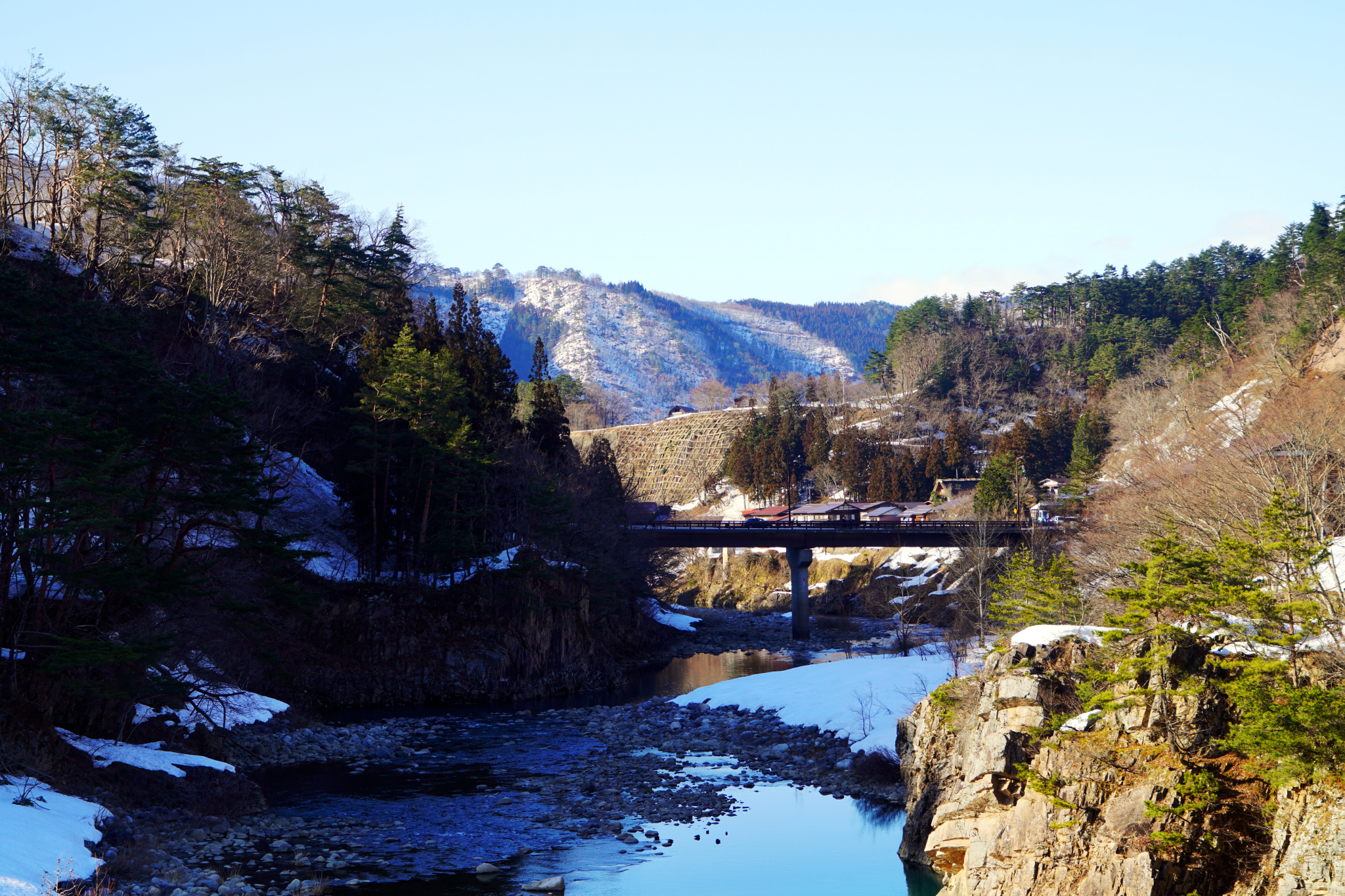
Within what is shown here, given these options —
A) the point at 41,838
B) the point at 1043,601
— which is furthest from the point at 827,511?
the point at 41,838

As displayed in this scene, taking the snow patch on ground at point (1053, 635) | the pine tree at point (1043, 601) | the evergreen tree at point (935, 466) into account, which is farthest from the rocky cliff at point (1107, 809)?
the evergreen tree at point (935, 466)

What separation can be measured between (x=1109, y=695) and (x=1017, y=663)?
7.86 feet

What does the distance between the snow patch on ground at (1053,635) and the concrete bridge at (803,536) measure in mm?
45688

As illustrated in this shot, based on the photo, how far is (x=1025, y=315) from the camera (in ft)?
469

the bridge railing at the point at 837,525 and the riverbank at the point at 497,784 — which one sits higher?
the bridge railing at the point at 837,525

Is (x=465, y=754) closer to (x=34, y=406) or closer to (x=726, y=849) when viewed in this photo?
(x=726, y=849)

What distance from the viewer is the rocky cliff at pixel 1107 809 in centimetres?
1429

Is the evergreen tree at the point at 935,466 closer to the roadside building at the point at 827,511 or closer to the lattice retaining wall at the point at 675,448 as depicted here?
the roadside building at the point at 827,511

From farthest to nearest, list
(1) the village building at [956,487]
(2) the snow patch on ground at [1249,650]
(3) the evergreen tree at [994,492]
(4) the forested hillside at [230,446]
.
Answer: (1) the village building at [956,487] < (3) the evergreen tree at [994,492] < (4) the forested hillside at [230,446] < (2) the snow patch on ground at [1249,650]

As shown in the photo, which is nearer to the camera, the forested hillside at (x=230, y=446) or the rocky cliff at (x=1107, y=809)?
the rocky cliff at (x=1107, y=809)

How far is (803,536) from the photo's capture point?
225 ft

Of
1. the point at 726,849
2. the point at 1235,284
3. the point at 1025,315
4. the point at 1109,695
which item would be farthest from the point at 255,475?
the point at 1025,315

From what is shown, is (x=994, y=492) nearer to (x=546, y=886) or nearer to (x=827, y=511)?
(x=827, y=511)

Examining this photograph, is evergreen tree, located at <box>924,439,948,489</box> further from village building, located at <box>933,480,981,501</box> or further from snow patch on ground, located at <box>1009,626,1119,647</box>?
snow patch on ground, located at <box>1009,626,1119,647</box>
